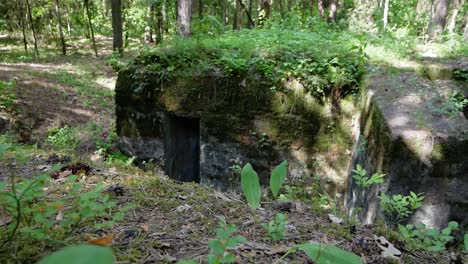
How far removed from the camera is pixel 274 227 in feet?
5.33

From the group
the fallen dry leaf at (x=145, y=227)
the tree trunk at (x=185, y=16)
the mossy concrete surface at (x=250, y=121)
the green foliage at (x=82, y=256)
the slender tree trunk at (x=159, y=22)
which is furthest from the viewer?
the slender tree trunk at (x=159, y=22)

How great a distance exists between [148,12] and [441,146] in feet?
57.3

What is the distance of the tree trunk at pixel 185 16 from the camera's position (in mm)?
8875

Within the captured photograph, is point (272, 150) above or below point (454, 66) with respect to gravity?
below

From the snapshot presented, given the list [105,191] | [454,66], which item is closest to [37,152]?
[105,191]

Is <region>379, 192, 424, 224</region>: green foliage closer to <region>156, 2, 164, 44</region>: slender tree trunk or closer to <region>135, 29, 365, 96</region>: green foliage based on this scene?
<region>135, 29, 365, 96</region>: green foliage

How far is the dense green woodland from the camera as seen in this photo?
4.82 feet

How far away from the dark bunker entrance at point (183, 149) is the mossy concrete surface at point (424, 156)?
3612 millimetres

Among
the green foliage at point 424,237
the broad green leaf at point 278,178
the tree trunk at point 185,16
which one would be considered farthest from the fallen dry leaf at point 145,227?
the tree trunk at point 185,16

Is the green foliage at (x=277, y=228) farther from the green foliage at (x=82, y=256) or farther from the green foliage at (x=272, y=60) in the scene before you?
the green foliage at (x=272, y=60)

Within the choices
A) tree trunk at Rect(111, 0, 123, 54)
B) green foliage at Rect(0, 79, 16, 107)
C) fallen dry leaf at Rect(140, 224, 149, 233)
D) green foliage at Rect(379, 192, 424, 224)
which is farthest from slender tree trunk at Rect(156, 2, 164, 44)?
fallen dry leaf at Rect(140, 224, 149, 233)

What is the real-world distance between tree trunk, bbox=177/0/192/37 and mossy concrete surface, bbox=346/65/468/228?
6307mm

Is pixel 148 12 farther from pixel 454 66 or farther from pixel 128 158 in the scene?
pixel 454 66

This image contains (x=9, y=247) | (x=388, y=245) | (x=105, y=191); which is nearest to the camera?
(x=9, y=247)
